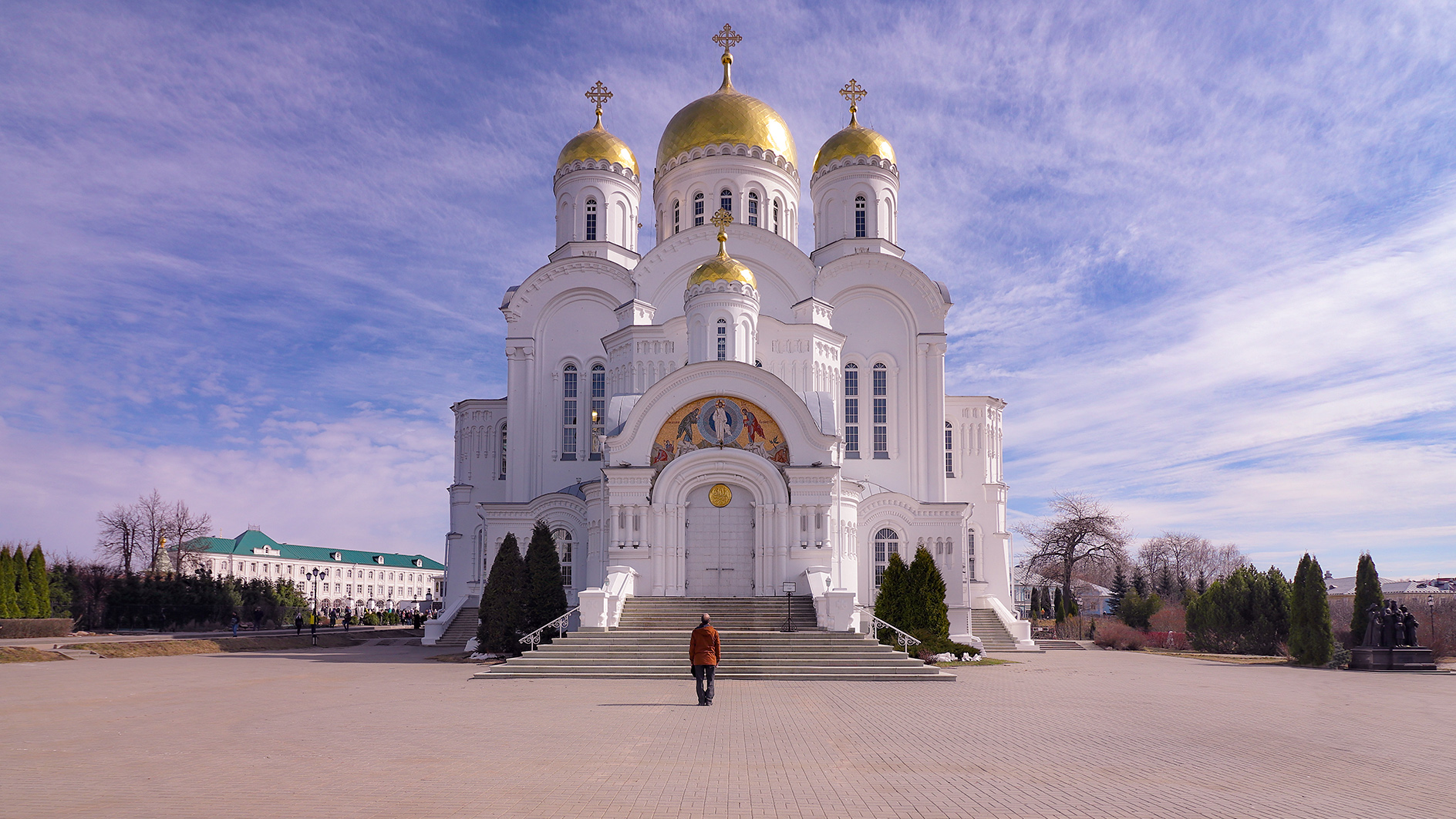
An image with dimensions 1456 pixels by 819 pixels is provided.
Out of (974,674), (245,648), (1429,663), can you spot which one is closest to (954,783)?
(974,674)

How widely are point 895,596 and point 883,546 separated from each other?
743 centimetres

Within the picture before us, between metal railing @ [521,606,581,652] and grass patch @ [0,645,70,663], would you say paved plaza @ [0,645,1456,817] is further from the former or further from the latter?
grass patch @ [0,645,70,663]

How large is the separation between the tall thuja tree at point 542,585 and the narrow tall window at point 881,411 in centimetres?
1127

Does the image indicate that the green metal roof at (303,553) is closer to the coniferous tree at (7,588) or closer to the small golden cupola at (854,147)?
the coniferous tree at (7,588)

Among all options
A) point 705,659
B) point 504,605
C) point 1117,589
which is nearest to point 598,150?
point 504,605

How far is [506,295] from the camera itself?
33.1m

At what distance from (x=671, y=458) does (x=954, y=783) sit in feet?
54.3

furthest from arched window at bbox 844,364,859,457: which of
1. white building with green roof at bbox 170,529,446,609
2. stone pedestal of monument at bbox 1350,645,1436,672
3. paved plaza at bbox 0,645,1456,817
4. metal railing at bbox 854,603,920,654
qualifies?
white building with green roof at bbox 170,529,446,609

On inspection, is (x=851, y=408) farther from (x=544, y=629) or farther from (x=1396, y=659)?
(x=1396, y=659)

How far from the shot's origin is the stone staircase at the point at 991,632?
29612mm

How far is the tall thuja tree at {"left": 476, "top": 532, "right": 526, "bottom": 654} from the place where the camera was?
2366cm

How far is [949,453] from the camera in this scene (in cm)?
3444

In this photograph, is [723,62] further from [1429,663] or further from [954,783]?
[954,783]

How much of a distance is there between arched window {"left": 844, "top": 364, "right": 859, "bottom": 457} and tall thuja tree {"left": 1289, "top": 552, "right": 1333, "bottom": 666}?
40.7 feet
